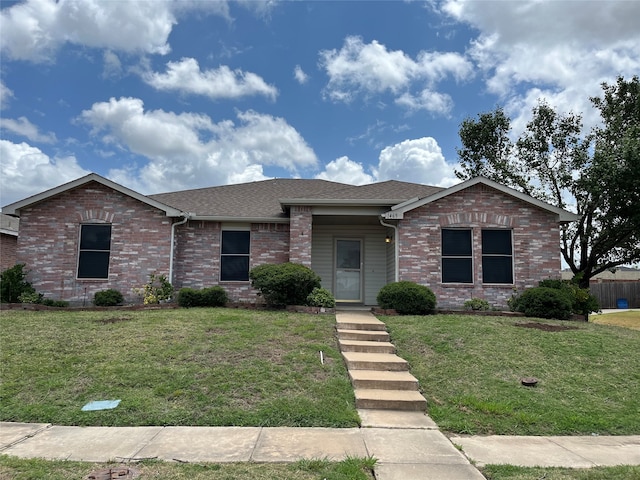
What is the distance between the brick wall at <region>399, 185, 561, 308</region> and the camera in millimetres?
12391

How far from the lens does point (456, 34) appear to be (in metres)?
14.5

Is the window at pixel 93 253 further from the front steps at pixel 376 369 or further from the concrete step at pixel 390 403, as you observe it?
the concrete step at pixel 390 403

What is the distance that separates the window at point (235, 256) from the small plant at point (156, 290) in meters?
1.88

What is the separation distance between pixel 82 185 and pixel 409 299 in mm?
10471

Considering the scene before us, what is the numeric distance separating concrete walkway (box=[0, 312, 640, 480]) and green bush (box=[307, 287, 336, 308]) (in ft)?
20.5

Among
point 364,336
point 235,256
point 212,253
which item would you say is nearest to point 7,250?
point 212,253

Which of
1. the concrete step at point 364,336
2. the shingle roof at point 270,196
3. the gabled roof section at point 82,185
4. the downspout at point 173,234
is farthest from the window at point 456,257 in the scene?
the gabled roof section at point 82,185

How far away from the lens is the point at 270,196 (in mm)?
16391

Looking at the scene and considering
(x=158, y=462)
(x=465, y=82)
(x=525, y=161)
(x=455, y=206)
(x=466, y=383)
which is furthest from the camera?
(x=525, y=161)

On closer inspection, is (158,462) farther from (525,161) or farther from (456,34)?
(525,161)

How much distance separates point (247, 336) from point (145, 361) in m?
1.97

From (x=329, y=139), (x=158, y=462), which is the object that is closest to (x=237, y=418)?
(x=158, y=462)

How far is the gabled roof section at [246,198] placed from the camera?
13766 millimetres

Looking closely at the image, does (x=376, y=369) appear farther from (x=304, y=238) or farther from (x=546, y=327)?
(x=304, y=238)
